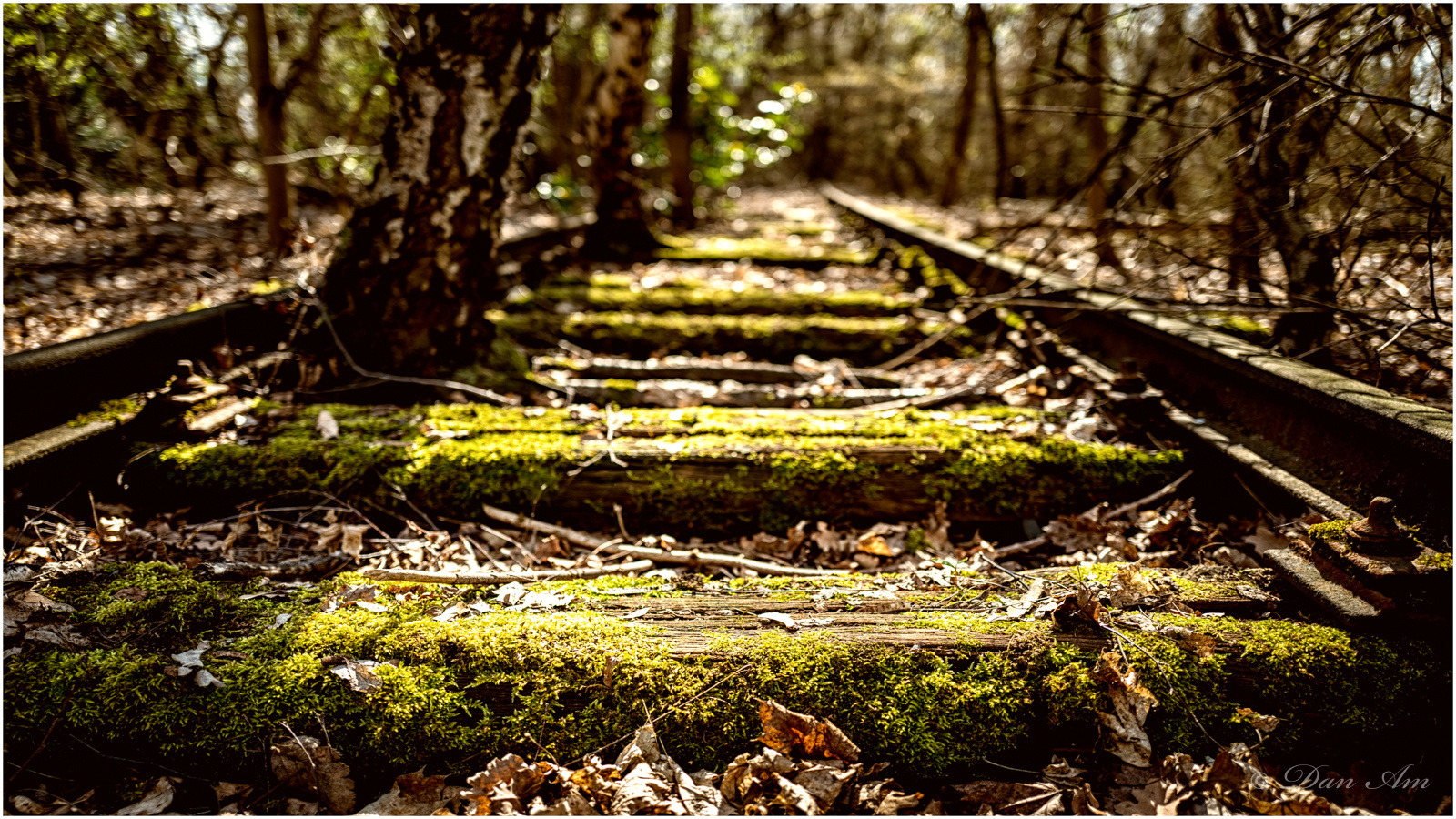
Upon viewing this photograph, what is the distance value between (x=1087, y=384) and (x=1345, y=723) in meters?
2.05

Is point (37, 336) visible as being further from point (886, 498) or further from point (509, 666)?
point (886, 498)

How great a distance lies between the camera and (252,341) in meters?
3.63

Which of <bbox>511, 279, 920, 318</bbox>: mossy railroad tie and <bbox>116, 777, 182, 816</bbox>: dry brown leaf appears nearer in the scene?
<bbox>116, 777, 182, 816</bbox>: dry brown leaf

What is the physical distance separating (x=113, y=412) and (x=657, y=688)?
95.9 inches

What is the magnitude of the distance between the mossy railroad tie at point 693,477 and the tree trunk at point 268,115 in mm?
3804

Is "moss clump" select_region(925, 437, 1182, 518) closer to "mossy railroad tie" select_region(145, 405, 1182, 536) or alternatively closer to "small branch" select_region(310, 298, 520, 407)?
"mossy railroad tie" select_region(145, 405, 1182, 536)

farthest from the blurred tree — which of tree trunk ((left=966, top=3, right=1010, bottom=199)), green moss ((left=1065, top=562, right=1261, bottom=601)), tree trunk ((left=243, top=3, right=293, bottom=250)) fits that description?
tree trunk ((left=966, top=3, right=1010, bottom=199))

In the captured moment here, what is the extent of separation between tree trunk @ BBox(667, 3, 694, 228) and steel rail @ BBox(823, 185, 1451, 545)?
24.1 feet

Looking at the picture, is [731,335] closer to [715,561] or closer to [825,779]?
[715,561]

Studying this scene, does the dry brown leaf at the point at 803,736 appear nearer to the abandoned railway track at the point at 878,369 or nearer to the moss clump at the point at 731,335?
the abandoned railway track at the point at 878,369

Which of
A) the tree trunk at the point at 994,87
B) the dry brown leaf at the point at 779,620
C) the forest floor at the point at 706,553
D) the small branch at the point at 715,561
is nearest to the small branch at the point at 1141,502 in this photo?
the forest floor at the point at 706,553

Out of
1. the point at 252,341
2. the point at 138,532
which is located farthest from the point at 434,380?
the point at 138,532

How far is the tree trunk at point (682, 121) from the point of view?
32.9 ft

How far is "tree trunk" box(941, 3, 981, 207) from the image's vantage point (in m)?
13.2
